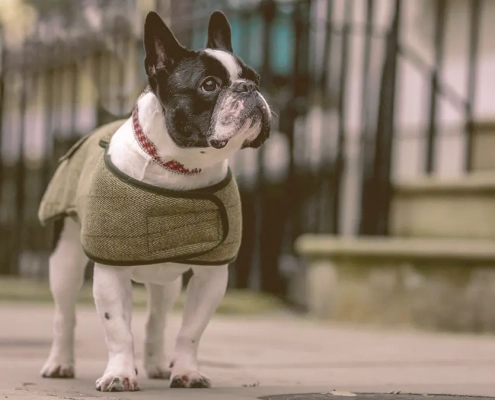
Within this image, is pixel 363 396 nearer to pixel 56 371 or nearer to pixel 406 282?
pixel 56 371

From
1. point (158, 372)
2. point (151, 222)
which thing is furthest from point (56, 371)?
point (151, 222)

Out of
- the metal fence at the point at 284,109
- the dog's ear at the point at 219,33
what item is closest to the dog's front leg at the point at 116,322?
the dog's ear at the point at 219,33

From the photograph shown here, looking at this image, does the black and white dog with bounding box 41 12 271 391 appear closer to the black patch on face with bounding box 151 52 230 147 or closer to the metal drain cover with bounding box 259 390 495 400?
the black patch on face with bounding box 151 52 230 147

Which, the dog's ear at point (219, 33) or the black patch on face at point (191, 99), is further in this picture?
the dog's ear at point (219, 33)

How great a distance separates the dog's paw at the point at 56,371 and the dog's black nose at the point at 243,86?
0.99 meters

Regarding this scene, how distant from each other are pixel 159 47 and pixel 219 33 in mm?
270

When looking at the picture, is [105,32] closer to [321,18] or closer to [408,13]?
[321,18]

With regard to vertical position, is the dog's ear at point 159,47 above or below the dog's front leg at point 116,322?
above

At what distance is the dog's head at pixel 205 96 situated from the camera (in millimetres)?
2527

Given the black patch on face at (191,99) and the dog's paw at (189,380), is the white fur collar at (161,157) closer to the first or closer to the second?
the black patch on face at (191,99)

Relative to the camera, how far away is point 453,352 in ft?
13.0

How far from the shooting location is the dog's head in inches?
99.5

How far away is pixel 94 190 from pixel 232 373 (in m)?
0.86

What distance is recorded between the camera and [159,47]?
2650 mm
